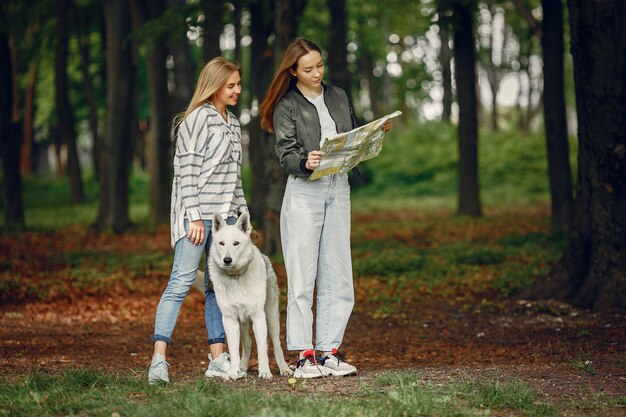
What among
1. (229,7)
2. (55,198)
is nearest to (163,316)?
(229,7)

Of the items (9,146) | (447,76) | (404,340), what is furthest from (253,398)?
(447,76)

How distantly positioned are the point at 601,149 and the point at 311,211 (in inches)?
180

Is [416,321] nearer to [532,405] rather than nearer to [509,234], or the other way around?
[532,405]

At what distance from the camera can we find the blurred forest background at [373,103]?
10.0 m

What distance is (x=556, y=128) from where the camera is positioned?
16.7 m

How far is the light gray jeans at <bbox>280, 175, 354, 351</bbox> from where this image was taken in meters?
6.60

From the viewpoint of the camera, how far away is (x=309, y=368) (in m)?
6.59

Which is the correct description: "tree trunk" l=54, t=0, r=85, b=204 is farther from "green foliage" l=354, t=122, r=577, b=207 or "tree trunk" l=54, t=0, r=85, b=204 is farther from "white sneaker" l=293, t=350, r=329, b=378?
"white sneaker" l=293, t=350, r=329, b=378

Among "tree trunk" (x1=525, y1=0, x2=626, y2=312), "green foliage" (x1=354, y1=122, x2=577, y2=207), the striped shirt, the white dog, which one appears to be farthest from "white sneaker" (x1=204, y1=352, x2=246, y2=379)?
"green foliage" (x1=354, y1=122, x2=577, y2=207)

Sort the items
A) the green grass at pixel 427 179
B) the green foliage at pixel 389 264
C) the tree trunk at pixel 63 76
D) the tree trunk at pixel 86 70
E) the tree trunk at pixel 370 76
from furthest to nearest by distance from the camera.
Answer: the tree trunk at pixel 370 76
the green grass at pixel 427 179
the tree trunk at pixel 86 70
the tree trunk at pixel 63 76
the green foliage at pixel 389 264

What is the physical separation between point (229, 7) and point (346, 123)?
11.3 m

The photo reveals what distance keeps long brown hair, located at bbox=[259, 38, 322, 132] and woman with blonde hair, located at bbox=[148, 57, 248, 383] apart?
0.25 m

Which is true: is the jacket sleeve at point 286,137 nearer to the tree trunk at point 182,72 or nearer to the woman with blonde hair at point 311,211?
the woman with blonde hair at point 311,211

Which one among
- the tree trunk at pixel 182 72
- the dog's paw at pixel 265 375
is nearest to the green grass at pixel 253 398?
the dog's paw at pixel 265 375
